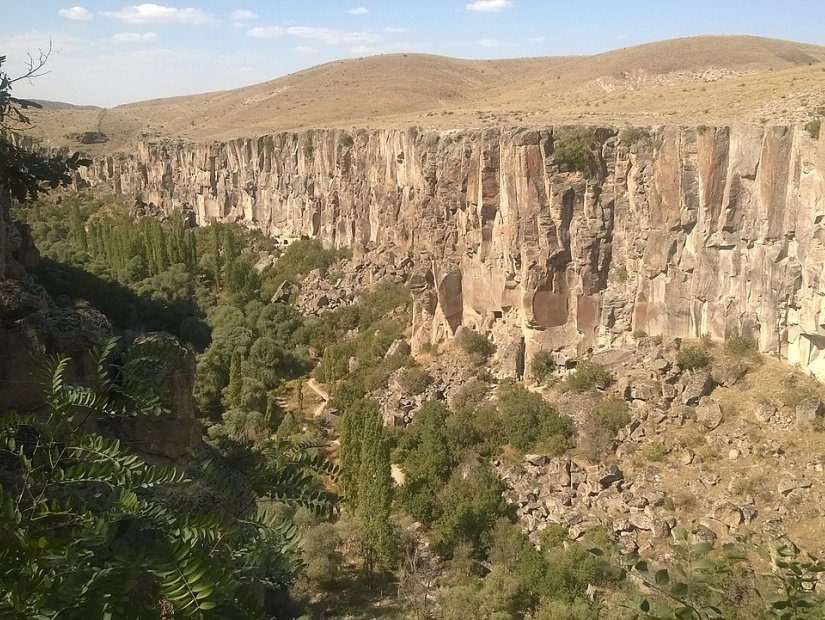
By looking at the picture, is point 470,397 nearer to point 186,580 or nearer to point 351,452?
point 351,452

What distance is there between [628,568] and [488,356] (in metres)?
23.8

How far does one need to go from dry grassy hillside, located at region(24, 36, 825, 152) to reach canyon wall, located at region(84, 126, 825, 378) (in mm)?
2419

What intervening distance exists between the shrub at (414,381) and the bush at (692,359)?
963 centimetres

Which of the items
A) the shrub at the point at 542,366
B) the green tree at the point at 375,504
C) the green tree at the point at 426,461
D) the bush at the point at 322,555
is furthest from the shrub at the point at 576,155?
the bush at the point at 322,555

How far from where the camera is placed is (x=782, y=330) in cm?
2000

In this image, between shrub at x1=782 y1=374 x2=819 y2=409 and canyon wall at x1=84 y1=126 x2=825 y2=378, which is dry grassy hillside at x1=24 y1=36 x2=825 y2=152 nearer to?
canyon wall at x1=84 y1=126 x2=825 y2=378

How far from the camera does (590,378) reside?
886 inches

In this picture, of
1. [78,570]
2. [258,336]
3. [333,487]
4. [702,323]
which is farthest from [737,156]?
[258,336]

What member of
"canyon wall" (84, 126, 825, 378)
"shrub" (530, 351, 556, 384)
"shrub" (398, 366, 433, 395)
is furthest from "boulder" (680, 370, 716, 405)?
"shrub" (398, 366, 433, 395)

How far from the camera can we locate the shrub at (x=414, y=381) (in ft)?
86.5

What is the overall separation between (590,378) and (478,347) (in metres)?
5.59

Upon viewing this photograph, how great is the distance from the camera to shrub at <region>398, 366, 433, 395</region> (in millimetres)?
26375

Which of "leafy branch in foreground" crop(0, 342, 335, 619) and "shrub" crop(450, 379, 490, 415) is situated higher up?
"leafy branch in foreground" crop(0, 342, 335, 619)

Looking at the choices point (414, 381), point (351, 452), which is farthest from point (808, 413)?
point (414, 381)
